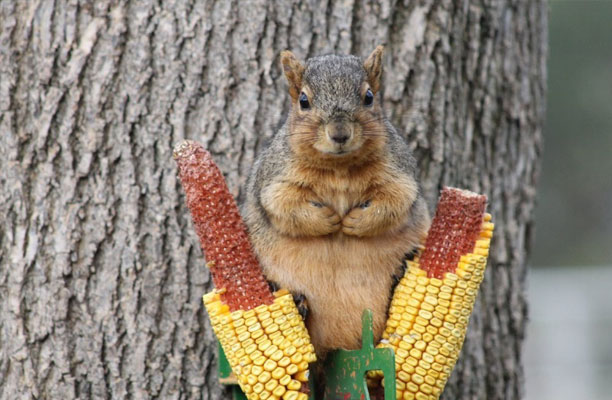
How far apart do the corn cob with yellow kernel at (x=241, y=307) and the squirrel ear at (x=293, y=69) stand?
0.23m

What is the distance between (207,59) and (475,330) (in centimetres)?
103

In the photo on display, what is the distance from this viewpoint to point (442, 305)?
57.7 inches

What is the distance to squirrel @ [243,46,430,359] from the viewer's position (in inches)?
57.6

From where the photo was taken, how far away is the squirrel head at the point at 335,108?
1.41m

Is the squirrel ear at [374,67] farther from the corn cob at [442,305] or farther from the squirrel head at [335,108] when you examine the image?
the corn cob at [442,305]

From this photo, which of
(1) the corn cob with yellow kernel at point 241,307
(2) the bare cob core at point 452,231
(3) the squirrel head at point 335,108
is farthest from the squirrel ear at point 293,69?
(2) the bare cob core at point 452,231

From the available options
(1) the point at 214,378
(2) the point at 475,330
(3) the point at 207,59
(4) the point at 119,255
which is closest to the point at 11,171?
(4) the point at 119,255

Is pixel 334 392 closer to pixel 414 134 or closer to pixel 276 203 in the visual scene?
pixel 276 203

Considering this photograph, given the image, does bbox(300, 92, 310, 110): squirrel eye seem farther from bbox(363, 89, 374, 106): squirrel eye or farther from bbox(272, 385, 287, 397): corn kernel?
bbox(272, 385, 287, 397): corn kernel

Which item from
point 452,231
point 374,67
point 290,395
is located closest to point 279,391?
point 290,395

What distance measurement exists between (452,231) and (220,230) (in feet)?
1.45

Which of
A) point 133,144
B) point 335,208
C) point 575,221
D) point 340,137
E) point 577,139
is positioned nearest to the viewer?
point 340,137

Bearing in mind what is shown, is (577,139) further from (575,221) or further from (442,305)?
(442,305)

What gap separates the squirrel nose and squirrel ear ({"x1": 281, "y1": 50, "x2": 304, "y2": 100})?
192 mm
